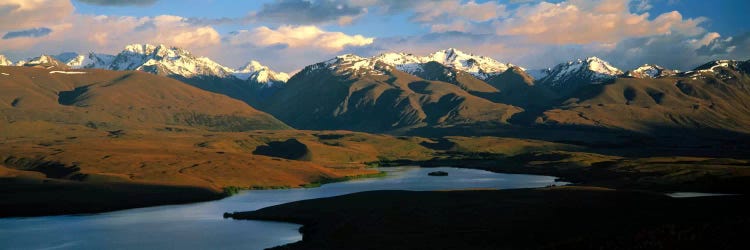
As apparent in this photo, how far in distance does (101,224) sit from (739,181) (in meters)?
110

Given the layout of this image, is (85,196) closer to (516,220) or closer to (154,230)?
(154,230)

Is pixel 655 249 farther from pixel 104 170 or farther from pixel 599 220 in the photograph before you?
pixel 104 170

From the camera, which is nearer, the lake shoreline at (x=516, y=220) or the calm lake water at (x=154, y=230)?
the lake shoreline at (x=516, y=220)

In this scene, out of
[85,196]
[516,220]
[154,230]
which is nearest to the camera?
[516,220]

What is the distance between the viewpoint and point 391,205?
12312 cm

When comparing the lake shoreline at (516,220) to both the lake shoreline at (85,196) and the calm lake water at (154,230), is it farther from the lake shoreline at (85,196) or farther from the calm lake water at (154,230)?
the lake shoreline at (85,196)

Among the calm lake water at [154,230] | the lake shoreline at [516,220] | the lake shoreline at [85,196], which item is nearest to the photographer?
the lake shoreline at [516,220]

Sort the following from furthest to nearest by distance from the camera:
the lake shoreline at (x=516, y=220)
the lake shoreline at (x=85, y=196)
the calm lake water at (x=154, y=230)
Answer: the lake shoreline at (x=85, y=196) → the calm lake water at (x=154, y=230) → the lake shoreline at (x=516, y=220)

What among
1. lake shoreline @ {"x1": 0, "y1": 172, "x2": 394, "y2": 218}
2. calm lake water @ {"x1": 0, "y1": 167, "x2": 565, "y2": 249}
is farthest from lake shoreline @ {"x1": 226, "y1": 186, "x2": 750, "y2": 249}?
lake shoreline @ {"x1": 0, "y1": 172, "x2": 394, "y2": 218}

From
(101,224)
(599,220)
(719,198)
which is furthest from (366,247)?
(719,198)

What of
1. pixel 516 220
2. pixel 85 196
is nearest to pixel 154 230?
pixel 85 196

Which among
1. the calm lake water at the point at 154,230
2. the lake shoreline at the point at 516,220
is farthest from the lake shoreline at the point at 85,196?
the lake shoreline at the point at 516,220

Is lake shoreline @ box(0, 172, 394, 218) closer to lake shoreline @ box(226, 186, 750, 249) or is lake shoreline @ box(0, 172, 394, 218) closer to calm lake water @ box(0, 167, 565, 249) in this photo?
calm lake water @ box(0, 167, 565, 249)

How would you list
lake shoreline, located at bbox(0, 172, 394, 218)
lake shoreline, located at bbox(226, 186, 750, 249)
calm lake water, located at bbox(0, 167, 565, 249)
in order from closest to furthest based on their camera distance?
lake shoreline, located at bbox(226, 186, 750, 249) → calm lake water, located at bbox(0, 167, 565, 249) → lake shoreline, located at bbox(0, 172, 394, 218)
